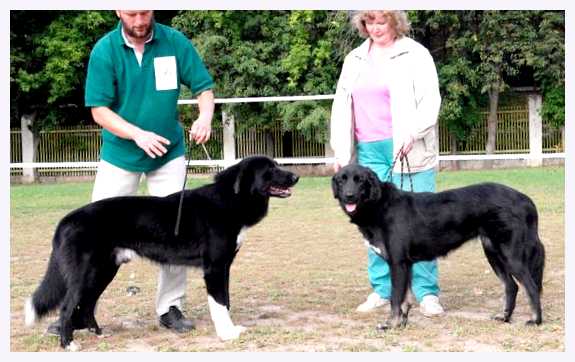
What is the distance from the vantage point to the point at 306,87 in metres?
29.7

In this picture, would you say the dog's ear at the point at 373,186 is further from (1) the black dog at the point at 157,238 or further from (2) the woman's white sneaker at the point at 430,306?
(2) the woman's white sneaker at the point at 430,306

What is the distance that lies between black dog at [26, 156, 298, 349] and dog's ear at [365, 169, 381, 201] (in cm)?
53

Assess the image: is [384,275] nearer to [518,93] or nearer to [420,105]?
[420,105]

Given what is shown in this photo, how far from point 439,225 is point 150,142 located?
2.17 meters

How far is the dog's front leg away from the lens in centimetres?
569

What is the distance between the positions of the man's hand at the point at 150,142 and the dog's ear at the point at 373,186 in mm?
1474

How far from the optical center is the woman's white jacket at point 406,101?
648 centimetres

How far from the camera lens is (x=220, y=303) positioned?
19.0ft

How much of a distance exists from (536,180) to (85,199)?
10.1m

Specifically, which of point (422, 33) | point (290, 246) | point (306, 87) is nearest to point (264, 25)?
point (306, 87)

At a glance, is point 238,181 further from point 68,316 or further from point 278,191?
point 68,316

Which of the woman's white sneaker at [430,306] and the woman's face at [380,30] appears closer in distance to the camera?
the woman's white sneaker at [430,306]

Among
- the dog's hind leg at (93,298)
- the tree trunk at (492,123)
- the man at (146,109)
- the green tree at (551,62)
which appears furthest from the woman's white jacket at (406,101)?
the tree trunk at (492,123)

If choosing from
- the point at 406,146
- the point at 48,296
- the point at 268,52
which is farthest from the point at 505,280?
the point at 268,52
